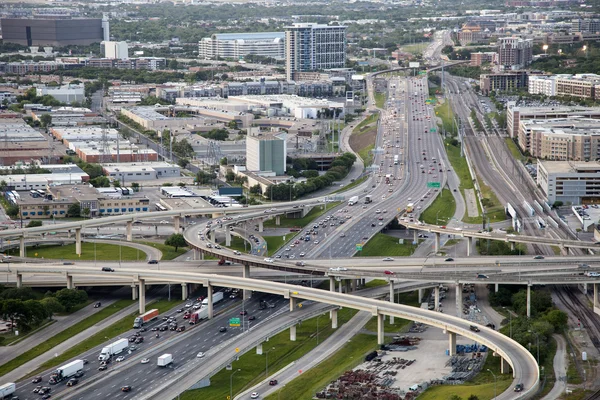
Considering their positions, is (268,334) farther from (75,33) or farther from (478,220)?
(75,33)

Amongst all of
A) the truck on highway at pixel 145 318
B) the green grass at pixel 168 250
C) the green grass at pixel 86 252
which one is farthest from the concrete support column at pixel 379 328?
the green grass at pixel 86 252

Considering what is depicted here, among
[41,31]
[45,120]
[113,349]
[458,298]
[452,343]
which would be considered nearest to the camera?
[452,343]

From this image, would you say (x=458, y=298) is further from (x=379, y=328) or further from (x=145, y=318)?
(x=145, y=318)

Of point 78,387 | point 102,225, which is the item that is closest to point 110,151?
point 102,225

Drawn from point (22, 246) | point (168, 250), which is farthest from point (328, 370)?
point (22, 246)

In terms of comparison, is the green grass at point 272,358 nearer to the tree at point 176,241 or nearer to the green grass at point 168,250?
the green grass at point 168,250
